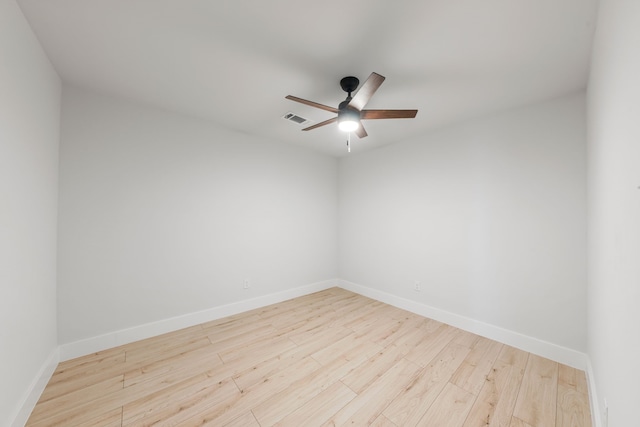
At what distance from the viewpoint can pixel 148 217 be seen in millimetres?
2520

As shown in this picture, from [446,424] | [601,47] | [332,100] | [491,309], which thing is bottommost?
[446,424]

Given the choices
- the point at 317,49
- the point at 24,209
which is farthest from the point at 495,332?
the point at 24,209

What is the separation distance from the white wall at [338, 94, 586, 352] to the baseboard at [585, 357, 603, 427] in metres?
0.29

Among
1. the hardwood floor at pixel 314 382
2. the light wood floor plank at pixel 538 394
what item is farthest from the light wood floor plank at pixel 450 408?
the light wood floor plank at pixel 538 394

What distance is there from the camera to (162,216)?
103 inches

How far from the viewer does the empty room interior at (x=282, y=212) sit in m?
1.34

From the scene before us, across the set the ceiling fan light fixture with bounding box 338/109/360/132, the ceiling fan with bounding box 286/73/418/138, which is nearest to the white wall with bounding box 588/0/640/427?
the ceiling fan with bounding box 286/73/418/138

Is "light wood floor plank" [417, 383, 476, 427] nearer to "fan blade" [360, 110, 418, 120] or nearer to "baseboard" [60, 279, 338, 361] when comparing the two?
"fan blade" [360, 110, 418, 120]

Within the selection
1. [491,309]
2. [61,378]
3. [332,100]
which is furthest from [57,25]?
[491,309]

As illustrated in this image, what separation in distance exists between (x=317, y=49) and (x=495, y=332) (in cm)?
317

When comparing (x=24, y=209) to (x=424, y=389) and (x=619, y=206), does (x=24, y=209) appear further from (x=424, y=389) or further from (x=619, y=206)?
(x=619, y=206)

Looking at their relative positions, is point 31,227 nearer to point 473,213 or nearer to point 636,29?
point 636,29

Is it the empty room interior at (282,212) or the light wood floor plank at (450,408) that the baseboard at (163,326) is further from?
the light wood floor plank at (450,408)

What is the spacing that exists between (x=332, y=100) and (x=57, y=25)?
197cm
